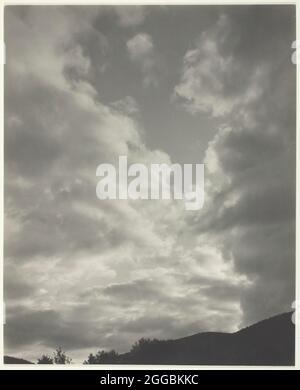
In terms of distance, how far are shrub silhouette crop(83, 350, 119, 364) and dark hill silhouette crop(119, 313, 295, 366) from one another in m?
0.07

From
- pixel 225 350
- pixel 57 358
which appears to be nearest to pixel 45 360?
pixel 57 358

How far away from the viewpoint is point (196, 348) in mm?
6484

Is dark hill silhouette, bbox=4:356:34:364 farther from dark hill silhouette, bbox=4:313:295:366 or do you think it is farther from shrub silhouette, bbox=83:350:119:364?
shrub silhouette, bbox=83:350:119:364

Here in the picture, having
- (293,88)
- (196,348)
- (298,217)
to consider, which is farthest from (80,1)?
(196,348)

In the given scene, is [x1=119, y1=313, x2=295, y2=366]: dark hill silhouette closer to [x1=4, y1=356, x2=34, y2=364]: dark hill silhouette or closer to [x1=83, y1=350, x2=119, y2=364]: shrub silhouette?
[x1=83, y1=350, x2=119, y2=364]: shrub silhouette

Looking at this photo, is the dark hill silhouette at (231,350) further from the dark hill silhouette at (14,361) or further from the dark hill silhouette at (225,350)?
the dark hill silhouette at (14,361)

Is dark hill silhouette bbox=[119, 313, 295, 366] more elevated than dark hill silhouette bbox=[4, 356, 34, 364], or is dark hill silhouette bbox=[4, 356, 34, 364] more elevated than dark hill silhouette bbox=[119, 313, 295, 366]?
dark hill silhouette bbox=[119, 313, 295, 366]

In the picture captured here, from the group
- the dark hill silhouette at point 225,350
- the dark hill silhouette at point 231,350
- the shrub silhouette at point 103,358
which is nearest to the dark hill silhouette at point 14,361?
the dark hill silhouette at point 225,350

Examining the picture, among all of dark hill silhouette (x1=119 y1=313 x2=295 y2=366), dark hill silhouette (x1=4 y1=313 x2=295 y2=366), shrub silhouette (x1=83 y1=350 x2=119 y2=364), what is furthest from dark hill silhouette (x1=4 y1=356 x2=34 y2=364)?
dark hill silhouette (x1=119 y1=313 x2=295 y2=366)

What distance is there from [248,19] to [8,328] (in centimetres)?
408

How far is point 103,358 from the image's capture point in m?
6.53

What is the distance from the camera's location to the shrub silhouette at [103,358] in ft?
21.4

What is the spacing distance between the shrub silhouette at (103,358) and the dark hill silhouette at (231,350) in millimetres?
69

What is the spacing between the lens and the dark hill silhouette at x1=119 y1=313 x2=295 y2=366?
643cm
